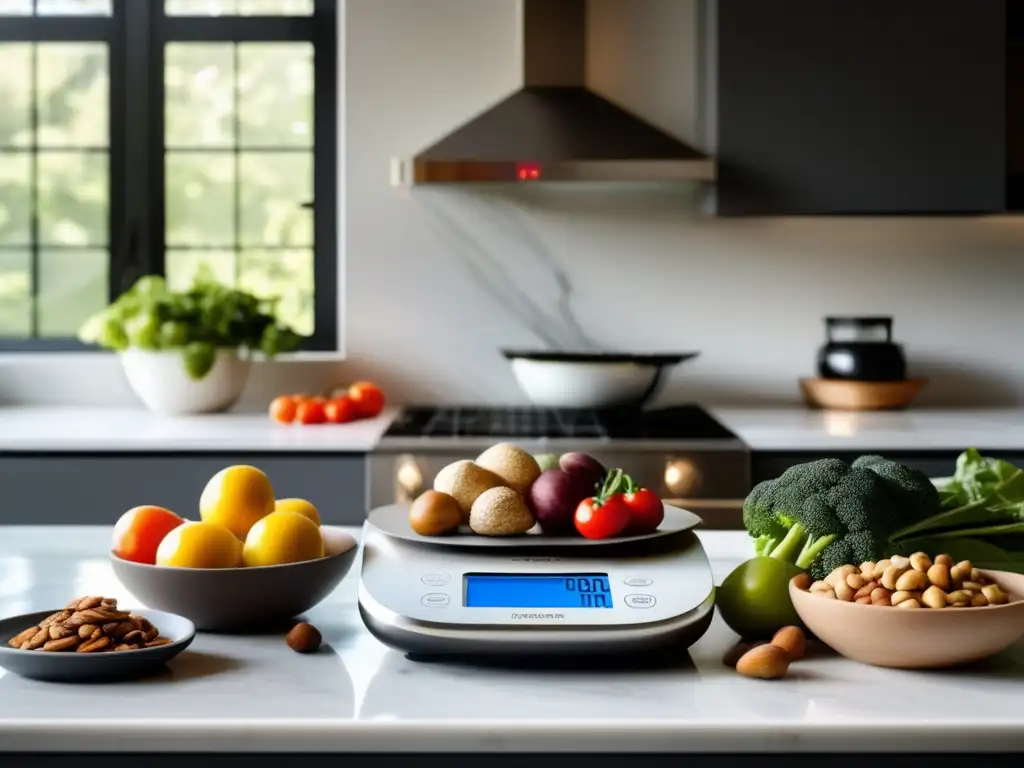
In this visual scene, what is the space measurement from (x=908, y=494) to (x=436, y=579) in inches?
18.5

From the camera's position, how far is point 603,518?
3.60 ft

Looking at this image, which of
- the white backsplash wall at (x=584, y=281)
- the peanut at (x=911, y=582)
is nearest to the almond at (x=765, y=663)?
the peanut at (x=911, y=582)

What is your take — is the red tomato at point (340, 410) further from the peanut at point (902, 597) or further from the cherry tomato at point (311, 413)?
the peanut at point (902, 597)

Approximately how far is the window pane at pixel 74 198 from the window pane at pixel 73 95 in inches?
2.1

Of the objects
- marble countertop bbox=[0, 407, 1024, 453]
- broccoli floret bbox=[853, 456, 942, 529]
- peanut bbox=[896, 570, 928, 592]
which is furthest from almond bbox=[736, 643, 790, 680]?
marble countertop bbox=[0, 407, 1024, 453]

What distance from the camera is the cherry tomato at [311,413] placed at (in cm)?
299

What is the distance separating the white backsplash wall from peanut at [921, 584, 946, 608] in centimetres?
251

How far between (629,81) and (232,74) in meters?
1.17

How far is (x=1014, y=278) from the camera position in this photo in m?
3.48

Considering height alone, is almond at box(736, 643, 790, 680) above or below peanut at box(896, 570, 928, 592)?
below

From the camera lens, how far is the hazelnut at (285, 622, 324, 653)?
1071mm

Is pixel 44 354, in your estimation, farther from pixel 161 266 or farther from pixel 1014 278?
pixel 1014 278

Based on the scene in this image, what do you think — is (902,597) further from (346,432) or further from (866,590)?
(346,432)

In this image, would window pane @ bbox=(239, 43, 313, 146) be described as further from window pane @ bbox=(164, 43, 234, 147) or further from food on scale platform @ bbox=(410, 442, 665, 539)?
food on scale platform @ bbox=(410, 442, 665, 539)
